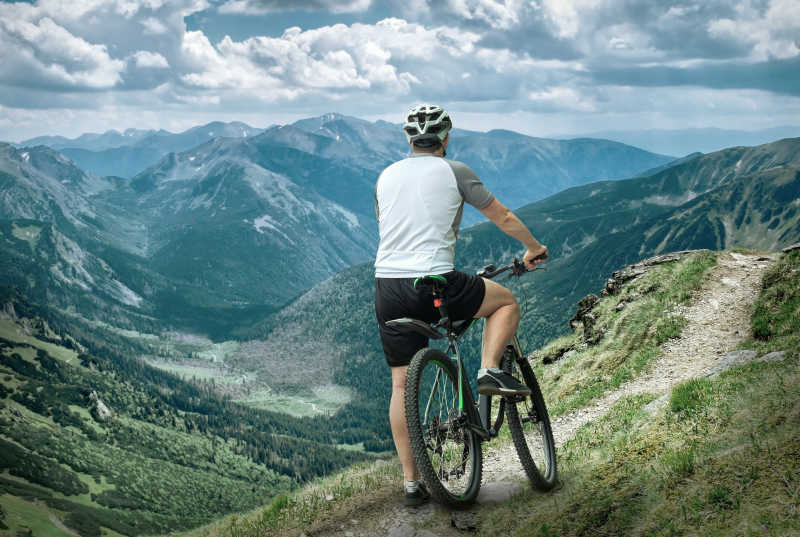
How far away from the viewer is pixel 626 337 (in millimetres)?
17359

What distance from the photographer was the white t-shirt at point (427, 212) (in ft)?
24.9

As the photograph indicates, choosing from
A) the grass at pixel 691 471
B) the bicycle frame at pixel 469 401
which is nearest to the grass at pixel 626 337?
the grass at pixel 691 471

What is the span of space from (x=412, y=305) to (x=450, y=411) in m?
1.66

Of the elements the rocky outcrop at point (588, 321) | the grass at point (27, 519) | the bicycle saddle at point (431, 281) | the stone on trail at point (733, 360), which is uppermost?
the bicycle saddle at point (431, 281)

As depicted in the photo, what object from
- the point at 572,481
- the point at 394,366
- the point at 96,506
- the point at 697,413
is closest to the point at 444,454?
the point at 394,366

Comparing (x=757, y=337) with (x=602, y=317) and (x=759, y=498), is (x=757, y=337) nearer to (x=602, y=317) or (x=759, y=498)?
(x=602, y=317)

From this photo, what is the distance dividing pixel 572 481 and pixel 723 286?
39.4 feet

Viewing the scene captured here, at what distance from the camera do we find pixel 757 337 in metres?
13.9

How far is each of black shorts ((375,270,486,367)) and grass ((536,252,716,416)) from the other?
794 cm

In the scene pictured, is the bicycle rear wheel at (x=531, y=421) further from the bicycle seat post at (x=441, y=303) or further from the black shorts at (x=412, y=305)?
the bicycle seat post at (x=441, y=303)

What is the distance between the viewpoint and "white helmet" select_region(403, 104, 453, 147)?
7.98 metres

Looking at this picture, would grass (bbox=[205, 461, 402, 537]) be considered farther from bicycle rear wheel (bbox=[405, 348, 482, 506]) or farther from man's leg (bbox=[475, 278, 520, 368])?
man's leg (bbox=[475, 278, 520, 368])

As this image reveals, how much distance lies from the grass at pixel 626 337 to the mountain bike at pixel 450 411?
20.8 feet

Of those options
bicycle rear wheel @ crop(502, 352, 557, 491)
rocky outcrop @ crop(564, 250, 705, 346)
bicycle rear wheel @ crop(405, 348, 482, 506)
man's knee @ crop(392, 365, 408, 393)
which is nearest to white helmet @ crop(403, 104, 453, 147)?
bicycle rear wheel @ crop(405, 348, 482, 506)
